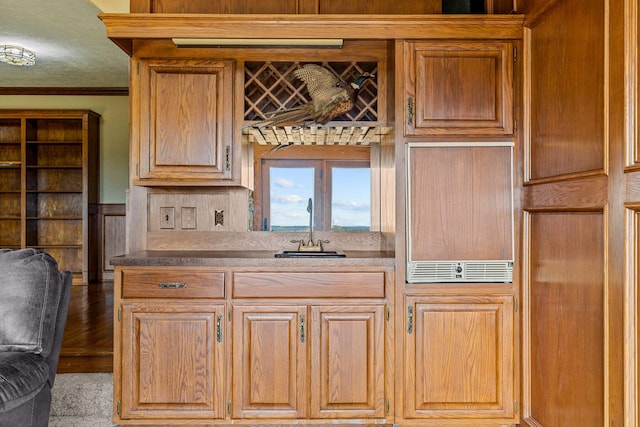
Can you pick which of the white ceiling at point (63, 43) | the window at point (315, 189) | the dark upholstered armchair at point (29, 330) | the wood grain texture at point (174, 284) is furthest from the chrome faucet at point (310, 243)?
the white ceiling at point (63, 43)

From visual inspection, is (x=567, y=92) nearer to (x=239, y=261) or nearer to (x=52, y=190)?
(x=239, y=261)

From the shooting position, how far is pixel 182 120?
249cm

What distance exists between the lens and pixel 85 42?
14.4ft

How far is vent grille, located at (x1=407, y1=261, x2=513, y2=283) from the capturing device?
224 centimetres

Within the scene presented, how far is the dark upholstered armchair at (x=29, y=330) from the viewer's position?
147cm

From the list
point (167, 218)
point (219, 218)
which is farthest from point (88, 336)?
point (219, 218)

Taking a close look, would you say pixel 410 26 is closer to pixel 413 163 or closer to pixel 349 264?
pixel 413 163

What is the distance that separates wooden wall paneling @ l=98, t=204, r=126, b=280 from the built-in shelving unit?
0.10m

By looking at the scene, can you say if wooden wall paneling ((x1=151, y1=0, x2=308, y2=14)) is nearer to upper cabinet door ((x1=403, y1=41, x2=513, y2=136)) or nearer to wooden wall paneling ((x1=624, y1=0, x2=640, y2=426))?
upper cabinet door ((x1=403, y1=41, x2=513, y2=136))

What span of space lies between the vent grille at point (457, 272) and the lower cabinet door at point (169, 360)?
38.2 inches

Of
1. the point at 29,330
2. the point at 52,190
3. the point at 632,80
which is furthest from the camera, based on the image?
the point at 52,190

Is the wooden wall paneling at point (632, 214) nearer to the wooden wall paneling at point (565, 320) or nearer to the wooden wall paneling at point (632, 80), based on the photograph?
the wooden wall paneling at point (632, 80)

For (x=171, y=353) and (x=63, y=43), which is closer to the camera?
(x=171, y=353)

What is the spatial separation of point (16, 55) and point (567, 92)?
487 cm
